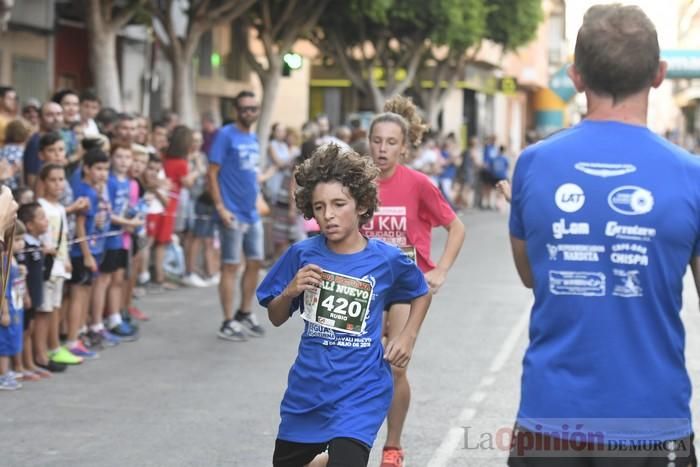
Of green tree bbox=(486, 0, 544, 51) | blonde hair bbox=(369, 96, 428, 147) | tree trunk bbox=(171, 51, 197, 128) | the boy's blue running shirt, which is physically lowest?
the boy's blue running shirt

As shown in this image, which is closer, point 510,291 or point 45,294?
point 45,294

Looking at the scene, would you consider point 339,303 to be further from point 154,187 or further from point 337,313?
point 154,187

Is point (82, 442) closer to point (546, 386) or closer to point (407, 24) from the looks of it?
point (546, 386)

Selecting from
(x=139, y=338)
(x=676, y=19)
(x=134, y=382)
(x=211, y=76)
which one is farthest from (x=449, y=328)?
(x=676, y=19)

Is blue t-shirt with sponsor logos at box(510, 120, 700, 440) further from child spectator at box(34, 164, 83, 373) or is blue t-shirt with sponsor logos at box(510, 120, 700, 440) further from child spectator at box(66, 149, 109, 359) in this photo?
child spectator at box(66, 149, 109, 359)

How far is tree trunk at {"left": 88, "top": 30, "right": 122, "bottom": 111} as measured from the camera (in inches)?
758

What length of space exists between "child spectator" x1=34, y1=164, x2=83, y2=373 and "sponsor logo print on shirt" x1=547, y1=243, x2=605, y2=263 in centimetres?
676

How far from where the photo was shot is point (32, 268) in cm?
979

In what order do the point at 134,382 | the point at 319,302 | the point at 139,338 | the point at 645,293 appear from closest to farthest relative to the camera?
the point at 645,293, the point at 319,302, the point at 134,382, the point at 139,338

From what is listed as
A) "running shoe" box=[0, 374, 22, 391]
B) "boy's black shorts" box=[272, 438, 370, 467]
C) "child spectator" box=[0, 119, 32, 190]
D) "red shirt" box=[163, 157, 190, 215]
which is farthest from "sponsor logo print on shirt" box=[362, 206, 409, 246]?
"red shirt" box=[163, 157, 190, 215]

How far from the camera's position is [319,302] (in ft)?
17.3

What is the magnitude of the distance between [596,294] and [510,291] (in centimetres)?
1237

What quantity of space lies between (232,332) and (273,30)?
17.1 m

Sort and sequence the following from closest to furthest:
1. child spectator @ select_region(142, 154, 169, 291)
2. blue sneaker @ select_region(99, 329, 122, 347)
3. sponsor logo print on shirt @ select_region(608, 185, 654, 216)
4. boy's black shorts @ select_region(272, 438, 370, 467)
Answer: sponsor logo print on shirt @ select_region(608, 185, 654, 216)
boy's black shorts @ select_region(272, 438, 370, 467)
blue sneaker @ select_region(99, 329, 122, 347)
child spectator @ select_region(142, 154, 169, 291)
